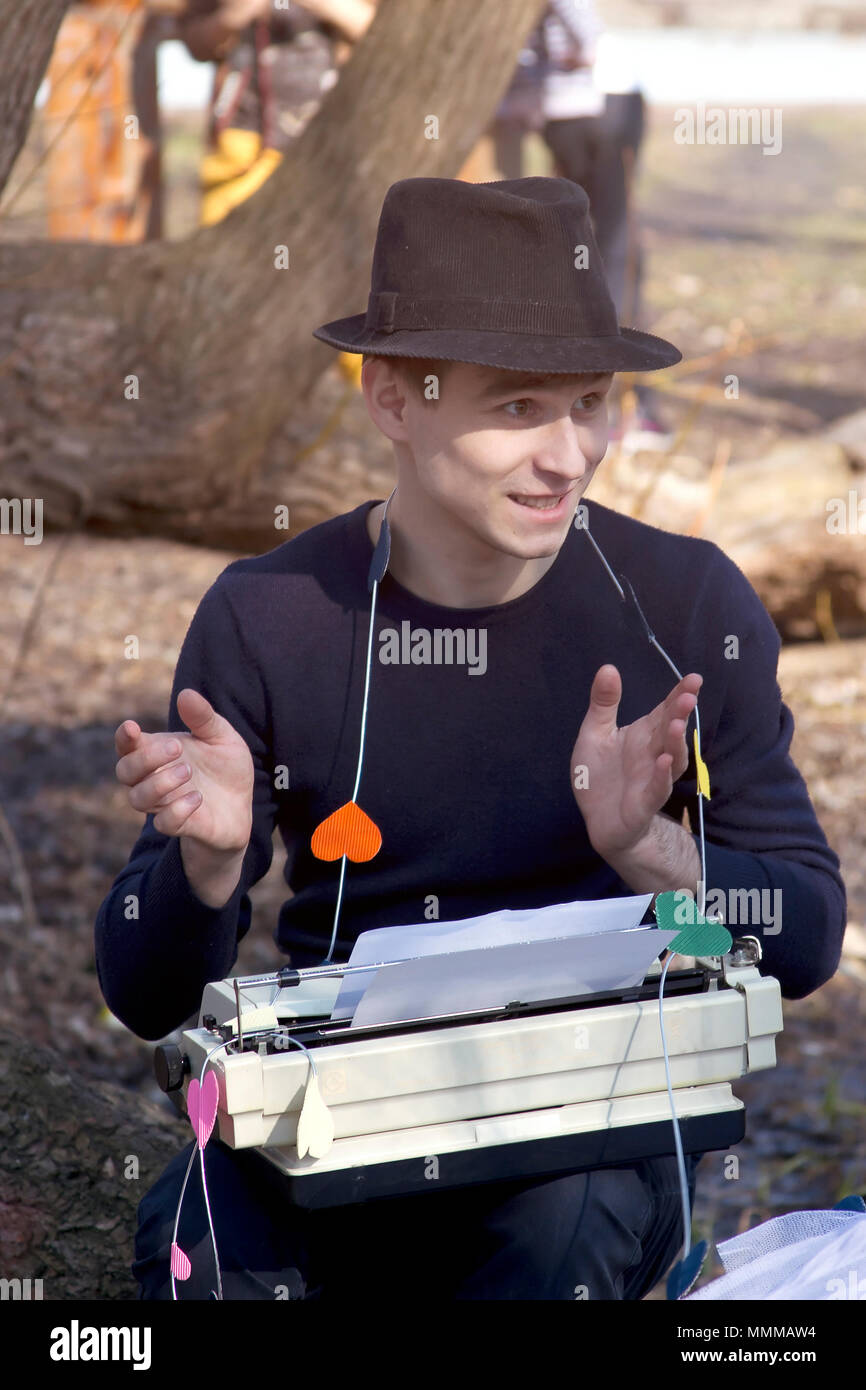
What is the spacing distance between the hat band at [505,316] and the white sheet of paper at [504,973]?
798 millimetres

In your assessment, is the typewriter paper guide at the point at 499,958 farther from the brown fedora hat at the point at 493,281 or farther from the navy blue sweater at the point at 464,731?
the brown fedora hat at the point at 493,281

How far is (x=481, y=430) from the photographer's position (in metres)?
2.06

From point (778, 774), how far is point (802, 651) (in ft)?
12.7

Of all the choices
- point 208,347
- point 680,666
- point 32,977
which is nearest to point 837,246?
point 208,347

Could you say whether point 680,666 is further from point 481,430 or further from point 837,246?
point 837,246

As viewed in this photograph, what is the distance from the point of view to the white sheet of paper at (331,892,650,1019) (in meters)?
1.71

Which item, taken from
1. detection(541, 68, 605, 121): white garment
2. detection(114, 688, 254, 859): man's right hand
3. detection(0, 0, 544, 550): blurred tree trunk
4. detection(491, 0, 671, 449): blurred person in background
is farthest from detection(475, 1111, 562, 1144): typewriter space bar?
detection(541, 68, 605, 121): white garment

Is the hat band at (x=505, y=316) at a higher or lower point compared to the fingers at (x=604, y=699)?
higher

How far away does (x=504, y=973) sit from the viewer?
5.57ft

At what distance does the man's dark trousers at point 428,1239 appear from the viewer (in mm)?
1885

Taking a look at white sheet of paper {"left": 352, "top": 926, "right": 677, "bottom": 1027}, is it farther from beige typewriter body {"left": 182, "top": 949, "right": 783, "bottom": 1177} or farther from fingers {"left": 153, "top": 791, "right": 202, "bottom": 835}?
fingers {"left": 153, "top": 791, "right": 202, "bottom": 835}

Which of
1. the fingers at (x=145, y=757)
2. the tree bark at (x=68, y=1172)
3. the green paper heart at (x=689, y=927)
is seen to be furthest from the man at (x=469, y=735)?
the tree bark at (x=68, y=1172)

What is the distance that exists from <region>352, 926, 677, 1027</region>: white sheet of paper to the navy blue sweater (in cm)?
47

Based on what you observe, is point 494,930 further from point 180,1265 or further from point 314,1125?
point 180,1265
